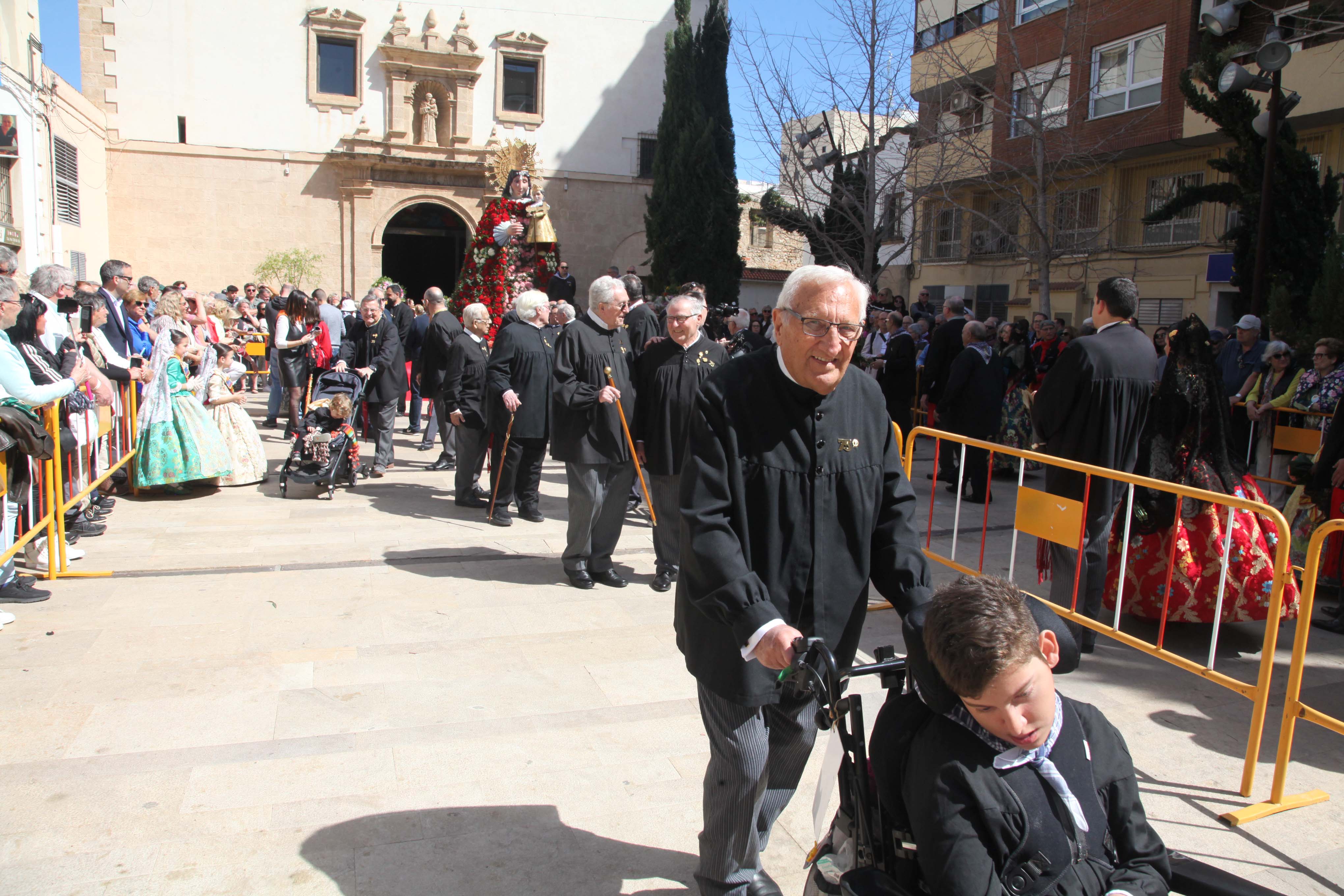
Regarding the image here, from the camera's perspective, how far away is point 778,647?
208cm

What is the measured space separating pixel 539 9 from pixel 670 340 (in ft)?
75.4

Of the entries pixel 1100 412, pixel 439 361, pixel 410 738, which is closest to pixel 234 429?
pixel 439 361

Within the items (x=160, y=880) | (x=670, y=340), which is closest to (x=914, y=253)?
(x=670, y=340)

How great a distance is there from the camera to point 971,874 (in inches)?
69.8

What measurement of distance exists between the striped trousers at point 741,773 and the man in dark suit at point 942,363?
7.07 metres

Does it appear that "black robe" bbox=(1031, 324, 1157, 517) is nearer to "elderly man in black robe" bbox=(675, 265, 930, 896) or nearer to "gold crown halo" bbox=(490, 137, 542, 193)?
"elderly man in black robe" bbox=(675, 265, 930, 896)

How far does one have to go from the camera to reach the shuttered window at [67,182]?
18.4 metres

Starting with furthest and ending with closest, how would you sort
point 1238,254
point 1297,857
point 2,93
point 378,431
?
1. point 2,93
2. point 1238,254
3. point 378,431
4. point 1297,857

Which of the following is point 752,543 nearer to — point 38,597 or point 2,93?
point 38,597

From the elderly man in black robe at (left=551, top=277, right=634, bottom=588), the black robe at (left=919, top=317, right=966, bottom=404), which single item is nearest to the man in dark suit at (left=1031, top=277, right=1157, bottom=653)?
the elderly man in black robe at (left=551, top=277, right=634, bottom=588)

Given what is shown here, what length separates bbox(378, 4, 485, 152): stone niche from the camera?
24250 millimetres

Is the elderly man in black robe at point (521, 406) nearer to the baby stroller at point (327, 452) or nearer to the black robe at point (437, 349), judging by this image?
the baby stroller at point (327, 452)

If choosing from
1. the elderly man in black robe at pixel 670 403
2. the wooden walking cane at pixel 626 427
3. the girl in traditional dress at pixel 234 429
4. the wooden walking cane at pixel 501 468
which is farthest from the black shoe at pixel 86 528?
the elderly man in black robe at pixel 670 403

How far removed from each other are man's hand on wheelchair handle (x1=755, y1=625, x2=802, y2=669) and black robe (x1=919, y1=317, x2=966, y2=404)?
7798 mm
